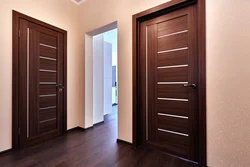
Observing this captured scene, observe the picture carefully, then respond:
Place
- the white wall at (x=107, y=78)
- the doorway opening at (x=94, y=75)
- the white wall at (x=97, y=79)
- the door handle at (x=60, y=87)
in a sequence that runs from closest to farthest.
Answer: the door handle at (x=60, y=87), the doorway opening at (x=94, y=75), the white wall at (x=97, y=79), the white wall at (x=107, y=78)

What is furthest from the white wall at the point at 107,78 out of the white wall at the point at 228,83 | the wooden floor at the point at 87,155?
the white wall at the point at 228,83

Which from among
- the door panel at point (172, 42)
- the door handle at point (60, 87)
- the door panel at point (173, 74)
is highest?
the door panel at point (172, 42)

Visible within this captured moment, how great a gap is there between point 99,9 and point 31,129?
8.26 ft

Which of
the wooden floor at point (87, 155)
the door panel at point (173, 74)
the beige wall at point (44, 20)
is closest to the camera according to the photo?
the wooden floor at point (87, 155)

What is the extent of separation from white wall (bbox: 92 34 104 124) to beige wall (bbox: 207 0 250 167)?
93.7 inches

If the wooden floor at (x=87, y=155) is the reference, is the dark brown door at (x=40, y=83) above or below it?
above

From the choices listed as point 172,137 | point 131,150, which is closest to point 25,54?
point 131,150

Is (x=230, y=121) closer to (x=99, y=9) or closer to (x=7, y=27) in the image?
(x=99, y=9)

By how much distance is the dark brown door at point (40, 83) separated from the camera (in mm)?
2072

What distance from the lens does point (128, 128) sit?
216 centimetres

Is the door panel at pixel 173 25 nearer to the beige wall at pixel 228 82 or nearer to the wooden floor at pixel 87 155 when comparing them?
the beige wall at pixel 228 82

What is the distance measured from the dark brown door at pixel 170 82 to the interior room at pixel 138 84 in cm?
1

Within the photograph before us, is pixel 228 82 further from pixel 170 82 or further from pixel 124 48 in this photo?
pixel 124 48

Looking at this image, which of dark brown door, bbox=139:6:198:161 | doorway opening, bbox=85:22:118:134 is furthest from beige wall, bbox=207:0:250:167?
doorway opening, bbox=85:22:118:134
